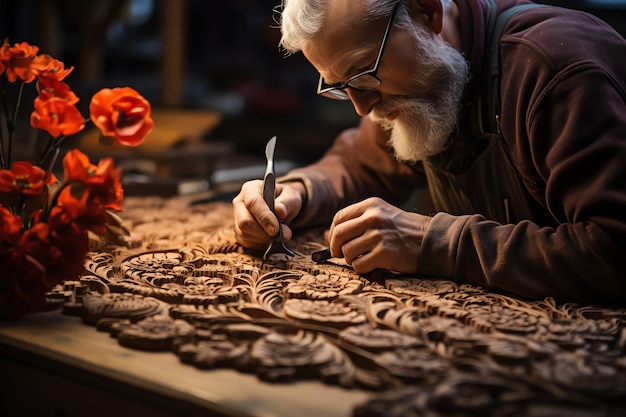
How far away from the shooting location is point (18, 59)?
1561 mm

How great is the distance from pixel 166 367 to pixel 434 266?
70cm

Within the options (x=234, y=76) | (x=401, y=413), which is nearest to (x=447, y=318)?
(x=401, y=413)

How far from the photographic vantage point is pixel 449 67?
1.78m

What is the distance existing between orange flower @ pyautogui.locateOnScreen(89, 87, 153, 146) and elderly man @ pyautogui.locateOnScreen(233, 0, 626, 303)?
47 centimetres

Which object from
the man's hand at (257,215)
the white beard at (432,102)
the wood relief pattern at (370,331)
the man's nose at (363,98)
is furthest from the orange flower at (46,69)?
the white beard at (432,102)

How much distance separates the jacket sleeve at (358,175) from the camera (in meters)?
2.16

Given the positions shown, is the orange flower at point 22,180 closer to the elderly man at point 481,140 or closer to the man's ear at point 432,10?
the elderly man at point 481,140

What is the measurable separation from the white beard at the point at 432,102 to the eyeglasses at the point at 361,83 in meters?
0.09

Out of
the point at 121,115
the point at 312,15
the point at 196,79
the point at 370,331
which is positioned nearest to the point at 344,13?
the point at 312,15

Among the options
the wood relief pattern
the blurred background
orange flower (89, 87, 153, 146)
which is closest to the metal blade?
the wood relief pattern

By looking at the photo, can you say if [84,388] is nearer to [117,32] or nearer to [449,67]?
[449,67]

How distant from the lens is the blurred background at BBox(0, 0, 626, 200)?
3.38 meters

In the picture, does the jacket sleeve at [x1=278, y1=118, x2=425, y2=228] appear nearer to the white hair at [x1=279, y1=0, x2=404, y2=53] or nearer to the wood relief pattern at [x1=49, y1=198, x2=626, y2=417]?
the wood relief pattern at [x1=49, y1=198, x2=626, y2=417]

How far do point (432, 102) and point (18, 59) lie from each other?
1.00m
